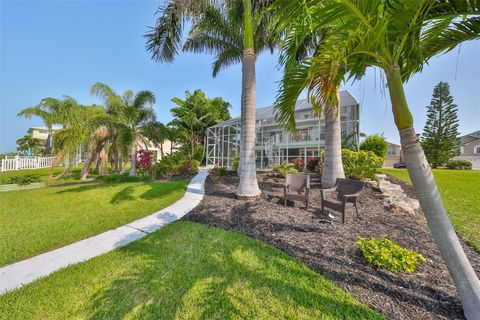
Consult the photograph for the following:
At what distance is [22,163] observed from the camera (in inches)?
838

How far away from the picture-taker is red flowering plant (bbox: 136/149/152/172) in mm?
12242

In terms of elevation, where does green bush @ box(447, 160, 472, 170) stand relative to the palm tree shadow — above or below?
above

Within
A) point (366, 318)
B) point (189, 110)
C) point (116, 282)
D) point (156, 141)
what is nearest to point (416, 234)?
point (366, 318)

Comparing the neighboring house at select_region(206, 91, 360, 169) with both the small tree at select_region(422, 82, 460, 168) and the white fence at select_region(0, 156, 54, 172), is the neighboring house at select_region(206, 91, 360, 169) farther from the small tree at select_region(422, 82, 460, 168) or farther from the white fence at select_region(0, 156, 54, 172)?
the small tree at select_region(422, 82, 460, 168)

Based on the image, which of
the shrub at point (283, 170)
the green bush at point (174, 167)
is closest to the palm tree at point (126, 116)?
the green bush at point (174, 167)

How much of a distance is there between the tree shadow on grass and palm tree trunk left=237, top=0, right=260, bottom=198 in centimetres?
281

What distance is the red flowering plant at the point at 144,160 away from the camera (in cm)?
1224

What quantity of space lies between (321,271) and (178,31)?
772 cm

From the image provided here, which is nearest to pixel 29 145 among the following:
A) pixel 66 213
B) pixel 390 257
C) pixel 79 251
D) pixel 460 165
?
pixel 66 213

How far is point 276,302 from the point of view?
7.07 feet

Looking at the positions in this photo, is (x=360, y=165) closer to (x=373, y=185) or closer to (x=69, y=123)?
(x=373, y=185)

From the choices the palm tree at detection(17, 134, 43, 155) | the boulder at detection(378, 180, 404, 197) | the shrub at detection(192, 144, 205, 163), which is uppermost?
the palm tree at detection(17, 134, 43, 155)

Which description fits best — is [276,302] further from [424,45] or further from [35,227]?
[35,227]

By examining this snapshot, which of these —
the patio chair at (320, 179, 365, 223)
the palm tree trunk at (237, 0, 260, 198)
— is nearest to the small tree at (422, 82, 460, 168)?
the patio chair at (320, 179, 365, 223)
